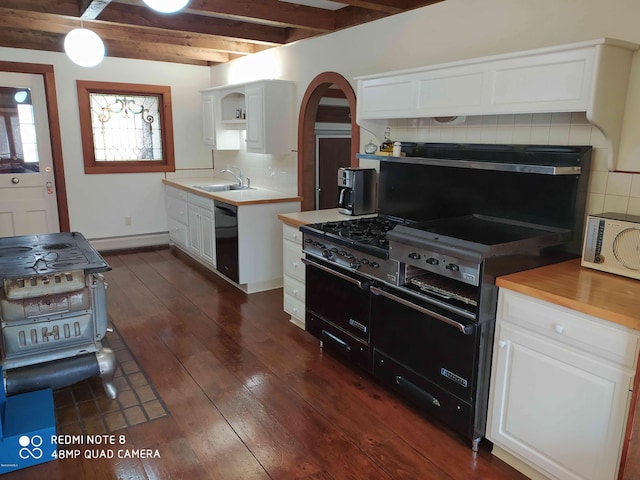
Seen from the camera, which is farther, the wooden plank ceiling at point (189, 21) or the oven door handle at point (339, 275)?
the wooden plank ceiling at point (189, 21)

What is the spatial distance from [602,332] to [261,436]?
1.63 m

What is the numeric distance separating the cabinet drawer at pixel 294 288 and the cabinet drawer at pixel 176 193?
91.2 inches

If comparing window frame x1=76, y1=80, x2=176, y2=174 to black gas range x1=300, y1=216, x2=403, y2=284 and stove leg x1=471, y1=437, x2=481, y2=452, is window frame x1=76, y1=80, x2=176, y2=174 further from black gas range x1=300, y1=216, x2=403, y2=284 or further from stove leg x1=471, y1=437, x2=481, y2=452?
stove leg x1=471, y1=437, x2=481, y2=452

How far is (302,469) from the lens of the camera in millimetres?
2184

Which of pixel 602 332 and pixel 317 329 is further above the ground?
pixel 602 332

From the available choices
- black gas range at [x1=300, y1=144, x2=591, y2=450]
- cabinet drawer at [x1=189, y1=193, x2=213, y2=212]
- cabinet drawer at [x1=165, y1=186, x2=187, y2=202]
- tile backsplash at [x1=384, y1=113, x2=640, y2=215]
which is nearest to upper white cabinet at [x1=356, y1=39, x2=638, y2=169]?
tile backsplash at [x1=384, y1=113, x2=640, y2=215]

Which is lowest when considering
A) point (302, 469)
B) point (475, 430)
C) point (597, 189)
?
point (302, 469)

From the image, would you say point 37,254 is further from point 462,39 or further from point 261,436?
point 462,39

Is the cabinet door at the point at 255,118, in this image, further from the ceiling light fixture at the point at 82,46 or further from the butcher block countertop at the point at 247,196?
the ceiling light fixture at the point at 82,46

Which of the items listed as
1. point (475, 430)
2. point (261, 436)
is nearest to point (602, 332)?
point (475, 430)

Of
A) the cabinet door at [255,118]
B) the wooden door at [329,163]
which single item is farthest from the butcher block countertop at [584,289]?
the wooden door at [329,163]

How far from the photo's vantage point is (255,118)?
15.4ft

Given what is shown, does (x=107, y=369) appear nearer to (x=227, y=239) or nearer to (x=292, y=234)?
(x=292, y=234)

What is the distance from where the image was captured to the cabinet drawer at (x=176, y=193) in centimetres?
552
